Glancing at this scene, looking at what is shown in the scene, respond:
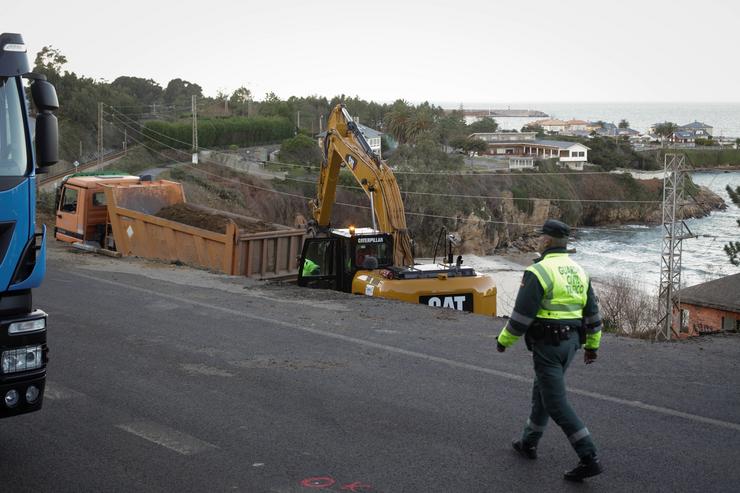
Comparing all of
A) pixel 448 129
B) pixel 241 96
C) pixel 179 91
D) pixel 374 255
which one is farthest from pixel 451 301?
pixel 179 91

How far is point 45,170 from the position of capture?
22.3 feet

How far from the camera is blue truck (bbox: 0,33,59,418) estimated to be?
619 cm

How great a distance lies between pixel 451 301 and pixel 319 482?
27.9ft

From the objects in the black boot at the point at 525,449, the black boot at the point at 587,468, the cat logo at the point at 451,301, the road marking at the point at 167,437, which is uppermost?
the black boot at the point at 587,468

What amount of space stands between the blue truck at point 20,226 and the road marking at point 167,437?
3.77 ft

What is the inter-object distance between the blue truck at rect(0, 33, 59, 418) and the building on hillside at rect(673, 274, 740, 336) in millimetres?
22278

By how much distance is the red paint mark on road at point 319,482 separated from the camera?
6207mm

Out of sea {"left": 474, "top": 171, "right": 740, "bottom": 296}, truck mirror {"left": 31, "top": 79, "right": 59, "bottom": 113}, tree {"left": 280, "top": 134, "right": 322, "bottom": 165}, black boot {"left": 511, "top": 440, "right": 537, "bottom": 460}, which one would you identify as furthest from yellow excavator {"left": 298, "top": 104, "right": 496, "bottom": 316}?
tree {"left": 280, "top": 134, "right": 322, "bottom": 165}

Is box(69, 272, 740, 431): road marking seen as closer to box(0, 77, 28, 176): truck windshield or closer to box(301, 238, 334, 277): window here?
box(301, 238, 334, 277): window

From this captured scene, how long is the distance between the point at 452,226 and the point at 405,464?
6694 centimetres

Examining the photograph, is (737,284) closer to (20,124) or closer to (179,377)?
(179,377)

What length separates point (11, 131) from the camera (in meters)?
6.50

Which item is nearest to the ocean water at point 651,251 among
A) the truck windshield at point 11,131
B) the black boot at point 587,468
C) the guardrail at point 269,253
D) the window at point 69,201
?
the guardrail at point 269,253

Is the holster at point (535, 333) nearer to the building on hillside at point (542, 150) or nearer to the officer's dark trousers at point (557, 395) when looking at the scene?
the officer's dark trousers at point (557, 395)
